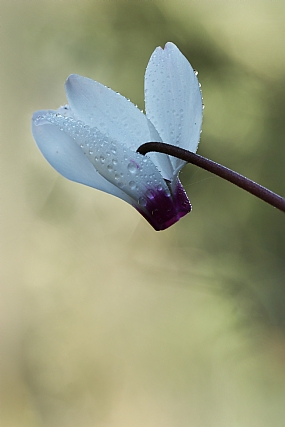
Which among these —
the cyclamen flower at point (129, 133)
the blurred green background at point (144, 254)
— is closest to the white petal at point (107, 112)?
the cyclamen flower at point (129, 133)

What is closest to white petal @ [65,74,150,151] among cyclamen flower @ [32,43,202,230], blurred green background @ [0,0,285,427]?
cyclamen flower @ [32,43,202,230]

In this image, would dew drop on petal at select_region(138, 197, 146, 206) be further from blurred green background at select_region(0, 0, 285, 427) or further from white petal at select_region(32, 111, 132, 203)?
blurred green background at select_region(0, 0, 285, 427)

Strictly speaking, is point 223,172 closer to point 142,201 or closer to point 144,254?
point 142,201

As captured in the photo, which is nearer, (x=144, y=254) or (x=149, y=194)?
(x=149, y=194)

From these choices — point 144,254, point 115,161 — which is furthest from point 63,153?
point 144,254

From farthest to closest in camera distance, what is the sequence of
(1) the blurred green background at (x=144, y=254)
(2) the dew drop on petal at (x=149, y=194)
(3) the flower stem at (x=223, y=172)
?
1. (1) the blurred green background at (x=144, y=254)
2. (2) the dew drop on petal at (x=149, y=194)
3. (3) the flower stem at (x=223, y=172)

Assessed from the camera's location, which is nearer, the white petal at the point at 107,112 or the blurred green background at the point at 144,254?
the white petal at the point at 107,112

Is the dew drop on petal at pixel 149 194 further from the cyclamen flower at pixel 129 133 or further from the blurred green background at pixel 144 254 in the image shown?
the blurred green background at pixel 144 254
